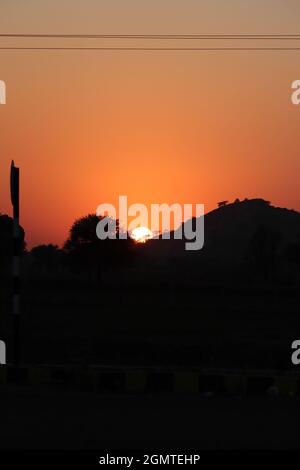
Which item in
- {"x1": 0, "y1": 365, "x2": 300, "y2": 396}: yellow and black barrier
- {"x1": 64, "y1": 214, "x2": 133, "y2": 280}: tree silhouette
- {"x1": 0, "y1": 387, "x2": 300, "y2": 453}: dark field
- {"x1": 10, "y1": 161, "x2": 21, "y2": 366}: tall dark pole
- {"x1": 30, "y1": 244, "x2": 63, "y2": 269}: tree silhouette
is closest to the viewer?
{"x1": 0, "y1": 387, "x2": 300, "y2": 453}: dark field

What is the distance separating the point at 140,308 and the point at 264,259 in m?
64.3

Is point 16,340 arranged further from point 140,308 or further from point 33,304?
point 33,304

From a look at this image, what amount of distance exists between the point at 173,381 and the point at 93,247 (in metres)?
80.8

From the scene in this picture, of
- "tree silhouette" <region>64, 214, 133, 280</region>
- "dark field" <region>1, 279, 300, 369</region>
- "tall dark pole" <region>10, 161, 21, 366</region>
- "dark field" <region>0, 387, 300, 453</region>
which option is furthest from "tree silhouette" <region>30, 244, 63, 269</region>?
"dark field" <region>0, 387, 300, 453</region>

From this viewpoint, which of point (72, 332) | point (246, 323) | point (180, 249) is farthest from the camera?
point (180, 249)

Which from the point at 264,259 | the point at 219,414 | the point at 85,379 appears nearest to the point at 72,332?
the point at 85,379

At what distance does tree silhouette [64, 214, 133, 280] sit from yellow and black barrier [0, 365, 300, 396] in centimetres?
7751

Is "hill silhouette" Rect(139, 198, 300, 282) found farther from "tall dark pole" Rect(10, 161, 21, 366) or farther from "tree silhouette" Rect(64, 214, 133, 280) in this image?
"tall dark pole" Rect(10, 161, 21, 366)

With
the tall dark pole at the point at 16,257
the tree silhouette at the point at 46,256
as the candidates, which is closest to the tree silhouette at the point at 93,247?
the tree silhouette at the point at 46,256

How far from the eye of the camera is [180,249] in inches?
7854

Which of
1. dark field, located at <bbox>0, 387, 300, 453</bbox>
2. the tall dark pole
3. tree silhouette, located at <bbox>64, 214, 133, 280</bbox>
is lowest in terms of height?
dark field, located at <bbox>0, 387, 300, 453</bbox>

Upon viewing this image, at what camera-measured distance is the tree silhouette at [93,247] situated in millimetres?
93938

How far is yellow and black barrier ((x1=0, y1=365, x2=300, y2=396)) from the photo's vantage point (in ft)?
45.1

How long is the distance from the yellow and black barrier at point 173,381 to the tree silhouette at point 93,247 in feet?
254
